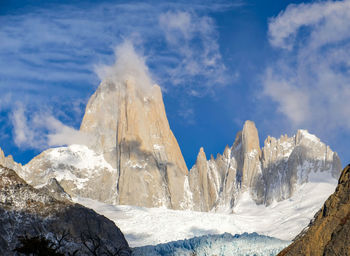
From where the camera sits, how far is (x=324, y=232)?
37031 mm

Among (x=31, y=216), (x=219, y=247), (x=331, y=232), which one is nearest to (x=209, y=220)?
(x=219, y=247)

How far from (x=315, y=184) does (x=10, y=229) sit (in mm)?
134080

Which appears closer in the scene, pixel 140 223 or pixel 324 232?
→ pixel 324 232

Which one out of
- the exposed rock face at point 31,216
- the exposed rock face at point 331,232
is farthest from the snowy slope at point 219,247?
the exposed rock face at point 331,232

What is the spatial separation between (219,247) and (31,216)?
4609 centimetres

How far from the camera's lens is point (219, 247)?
119 metres

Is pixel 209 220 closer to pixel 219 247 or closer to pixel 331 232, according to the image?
pixel 219 247

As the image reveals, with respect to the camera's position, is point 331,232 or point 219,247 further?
point 219,247

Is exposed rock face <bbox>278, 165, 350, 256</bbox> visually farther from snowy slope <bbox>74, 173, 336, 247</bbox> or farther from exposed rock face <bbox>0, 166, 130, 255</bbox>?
snowy slope <bbox>74, 173, 336, 247</bbox>

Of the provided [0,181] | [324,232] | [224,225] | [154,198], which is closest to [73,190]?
[154,198]

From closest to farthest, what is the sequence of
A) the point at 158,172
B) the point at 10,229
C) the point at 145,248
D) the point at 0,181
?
the point at 10,229
the point at 0,181
the point at 145,248
the point at 158,172

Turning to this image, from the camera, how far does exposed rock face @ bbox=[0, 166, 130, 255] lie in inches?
3108

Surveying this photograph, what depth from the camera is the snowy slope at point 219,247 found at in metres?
117

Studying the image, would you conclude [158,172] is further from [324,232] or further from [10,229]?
[324,232]
